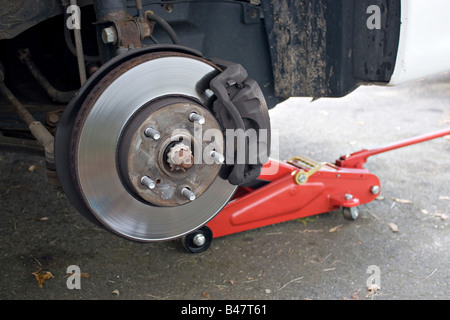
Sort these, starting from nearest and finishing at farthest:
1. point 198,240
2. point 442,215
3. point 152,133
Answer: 1. point 152,133
2. point 198,240
3. point 442,215

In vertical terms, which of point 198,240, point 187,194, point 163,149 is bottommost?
point 198,240

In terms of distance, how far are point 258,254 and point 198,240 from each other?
0.75 feet

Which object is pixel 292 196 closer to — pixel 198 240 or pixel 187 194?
pixel 198 240

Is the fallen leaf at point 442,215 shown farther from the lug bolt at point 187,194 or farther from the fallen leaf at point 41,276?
the fallen leaf at point 41,276

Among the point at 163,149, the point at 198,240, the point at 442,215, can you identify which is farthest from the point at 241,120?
the point at 442,215

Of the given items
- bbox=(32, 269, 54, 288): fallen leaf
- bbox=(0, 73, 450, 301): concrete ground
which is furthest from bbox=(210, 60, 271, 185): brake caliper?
bbox=(32, 269, 54, 288): fallen leaf

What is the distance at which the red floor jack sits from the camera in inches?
77.9

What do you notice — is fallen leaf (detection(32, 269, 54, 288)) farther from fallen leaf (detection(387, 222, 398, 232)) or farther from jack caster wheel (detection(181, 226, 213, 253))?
fallen leaf (detection(387, 222, 398, 232))

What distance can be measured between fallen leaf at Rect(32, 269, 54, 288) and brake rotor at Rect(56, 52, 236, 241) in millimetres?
560

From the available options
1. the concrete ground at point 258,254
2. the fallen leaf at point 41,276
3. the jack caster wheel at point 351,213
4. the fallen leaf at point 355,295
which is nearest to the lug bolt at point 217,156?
the concrete ground at point 258,254

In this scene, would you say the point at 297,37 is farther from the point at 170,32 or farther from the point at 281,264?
the point at 281,264

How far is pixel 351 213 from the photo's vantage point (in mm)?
2121

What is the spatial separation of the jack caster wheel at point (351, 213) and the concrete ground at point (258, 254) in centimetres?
3

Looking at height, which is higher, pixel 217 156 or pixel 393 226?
pixel 217 156
